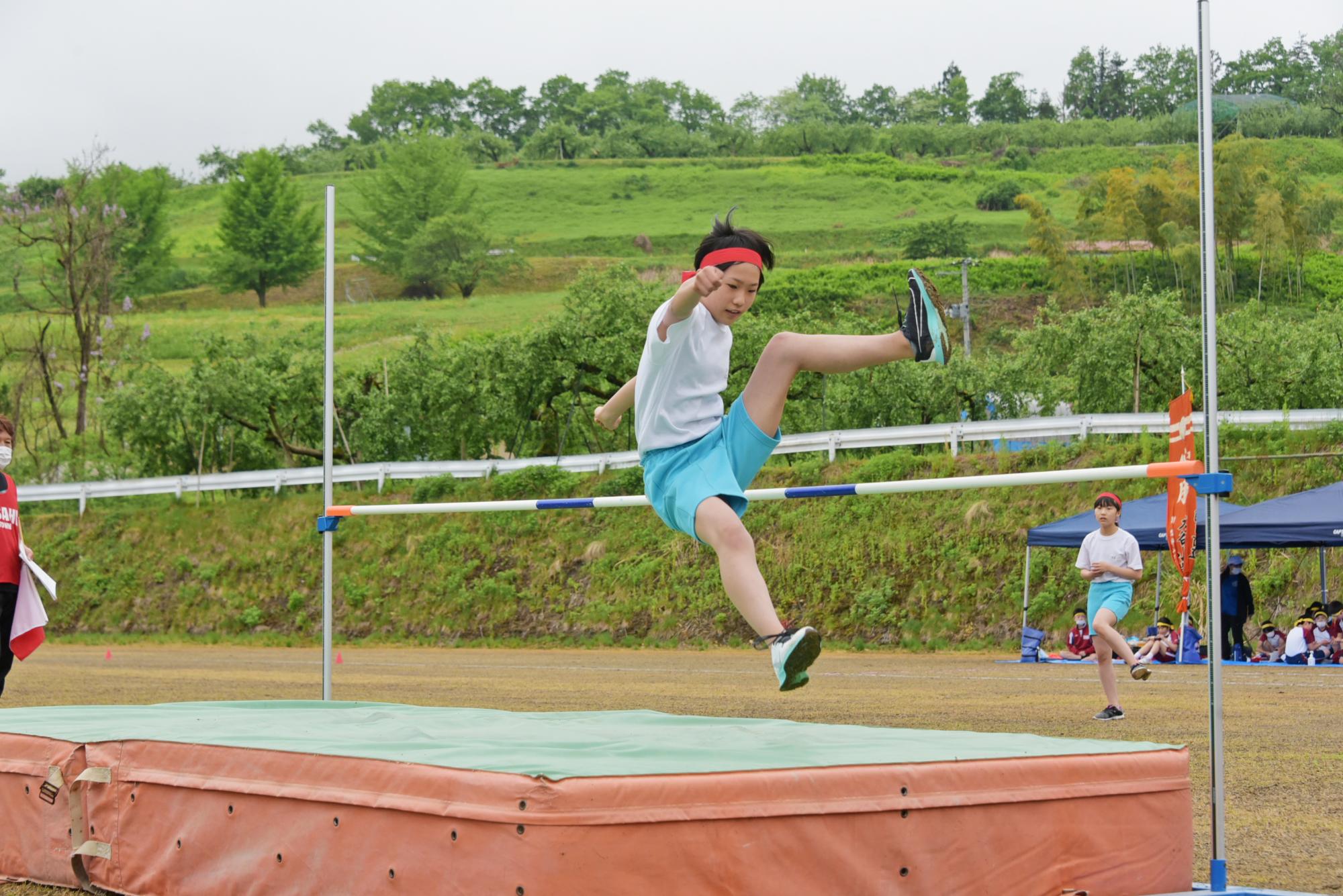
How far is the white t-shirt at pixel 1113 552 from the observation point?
25.5 ft

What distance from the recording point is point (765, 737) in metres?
3.84

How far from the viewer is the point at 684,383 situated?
457 centimetres

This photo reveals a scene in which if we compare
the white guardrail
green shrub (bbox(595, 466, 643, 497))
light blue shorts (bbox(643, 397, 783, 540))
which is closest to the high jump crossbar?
light blue shorts (bbox(643, 397, 783, 540))

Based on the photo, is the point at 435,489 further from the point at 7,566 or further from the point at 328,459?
the point at 7,566

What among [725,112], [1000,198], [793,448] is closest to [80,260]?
[793,448]

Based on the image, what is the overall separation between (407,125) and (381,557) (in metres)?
79.2

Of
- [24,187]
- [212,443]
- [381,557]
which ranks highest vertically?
[24,187]

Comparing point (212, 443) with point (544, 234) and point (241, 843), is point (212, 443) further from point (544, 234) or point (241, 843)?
point (544, 234)

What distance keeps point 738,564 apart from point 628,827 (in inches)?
60.7

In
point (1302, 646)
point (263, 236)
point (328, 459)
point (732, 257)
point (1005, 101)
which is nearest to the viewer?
point (732, 257)

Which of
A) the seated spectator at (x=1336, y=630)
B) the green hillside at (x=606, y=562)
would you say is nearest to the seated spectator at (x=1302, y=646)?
the seated spectator at (x=1336, y=630)

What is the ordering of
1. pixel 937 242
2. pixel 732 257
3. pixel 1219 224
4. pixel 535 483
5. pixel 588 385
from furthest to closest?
1. pixel 937 242
2. pixel 1219 224
3. pixel 588 385
4. pixel 535 483
5. pixel 732 257

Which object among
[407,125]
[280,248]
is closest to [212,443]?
[280,248]

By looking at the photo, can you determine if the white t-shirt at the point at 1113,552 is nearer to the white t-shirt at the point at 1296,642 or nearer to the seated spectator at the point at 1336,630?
the white t-shirt at the point at 1296,642
